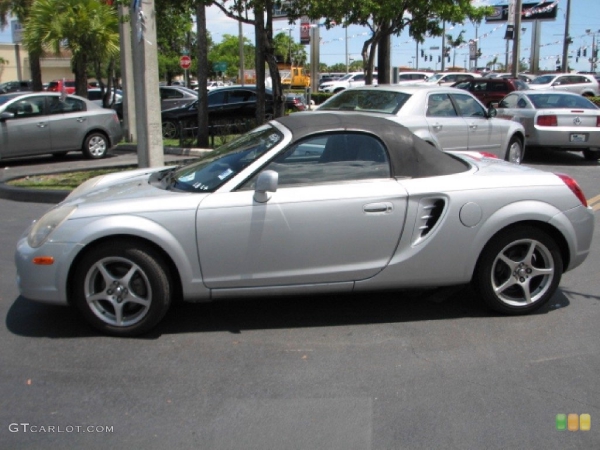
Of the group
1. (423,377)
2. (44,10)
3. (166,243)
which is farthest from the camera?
(44,10)

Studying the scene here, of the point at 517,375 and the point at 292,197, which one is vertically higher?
the point at 292,197

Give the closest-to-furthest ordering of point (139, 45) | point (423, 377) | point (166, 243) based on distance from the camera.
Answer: point (423, 377), point (166, 243), point (139, 45)

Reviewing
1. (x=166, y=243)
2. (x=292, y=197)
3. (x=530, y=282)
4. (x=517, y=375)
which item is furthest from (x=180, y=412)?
(x=530, y=282)

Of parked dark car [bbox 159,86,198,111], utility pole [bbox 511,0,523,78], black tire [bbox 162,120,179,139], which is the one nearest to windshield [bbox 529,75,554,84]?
utility pole [bbox 511,0,523,78]

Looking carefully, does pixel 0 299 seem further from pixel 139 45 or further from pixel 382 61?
pixel 382 61

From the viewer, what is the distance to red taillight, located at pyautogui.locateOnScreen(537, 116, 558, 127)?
13773 mm

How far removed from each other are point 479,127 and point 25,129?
28.9 ft

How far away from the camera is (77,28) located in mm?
17875

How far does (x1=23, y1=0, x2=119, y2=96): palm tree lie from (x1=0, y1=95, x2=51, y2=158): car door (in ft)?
16.7

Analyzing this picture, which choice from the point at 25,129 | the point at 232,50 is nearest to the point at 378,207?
the point at 25,129

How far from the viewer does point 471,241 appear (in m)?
4.93

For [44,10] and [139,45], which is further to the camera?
[44,10]

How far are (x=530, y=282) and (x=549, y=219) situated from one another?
0.52 m

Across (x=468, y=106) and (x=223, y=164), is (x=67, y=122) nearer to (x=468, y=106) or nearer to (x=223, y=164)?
(x=468, y=106)
